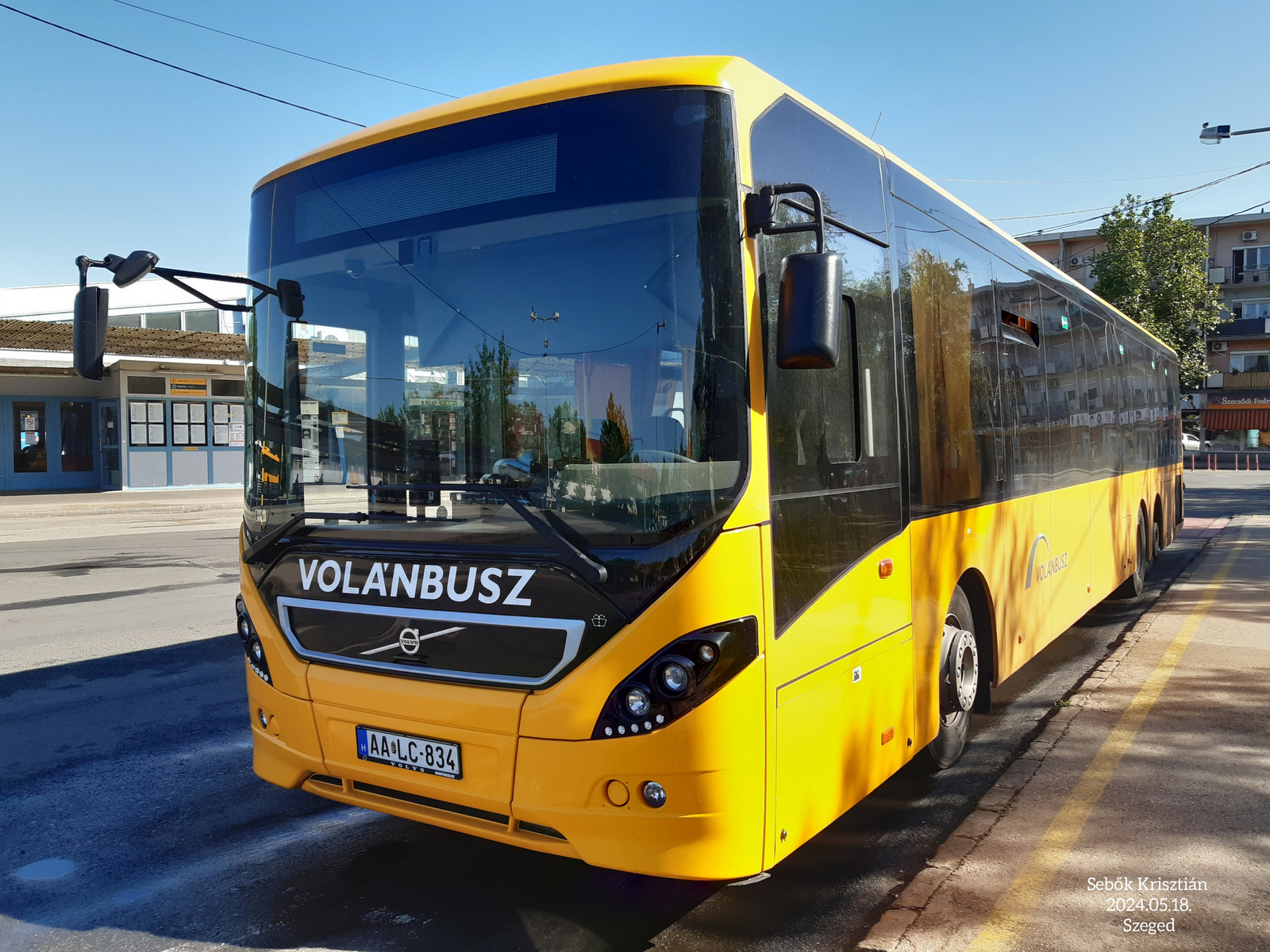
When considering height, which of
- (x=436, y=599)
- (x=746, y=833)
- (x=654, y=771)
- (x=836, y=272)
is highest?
(x=836, y=272)

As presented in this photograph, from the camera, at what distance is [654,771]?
2936 mm

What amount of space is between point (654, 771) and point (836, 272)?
1.62 meters

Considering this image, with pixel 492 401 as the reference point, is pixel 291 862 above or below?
below

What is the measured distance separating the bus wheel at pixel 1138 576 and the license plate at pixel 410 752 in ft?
28.5

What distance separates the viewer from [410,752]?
334 centimetres

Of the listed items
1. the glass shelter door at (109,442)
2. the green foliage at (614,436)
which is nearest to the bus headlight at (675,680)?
the green foliage at (614,436)

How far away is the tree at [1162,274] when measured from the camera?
125 feet

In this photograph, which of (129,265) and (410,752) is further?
(129,265)

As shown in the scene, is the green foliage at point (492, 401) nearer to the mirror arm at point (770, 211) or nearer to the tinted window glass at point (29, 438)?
the mirror arm at point (770, 211)

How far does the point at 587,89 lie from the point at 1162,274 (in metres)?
41.6

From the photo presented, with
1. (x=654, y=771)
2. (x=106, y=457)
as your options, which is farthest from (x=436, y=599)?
(x=106, y=457)

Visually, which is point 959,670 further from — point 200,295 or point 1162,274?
point 1162,274

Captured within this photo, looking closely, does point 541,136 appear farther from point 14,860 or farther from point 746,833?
point 14,860

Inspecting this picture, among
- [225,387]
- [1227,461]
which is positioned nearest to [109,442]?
[225,387]
